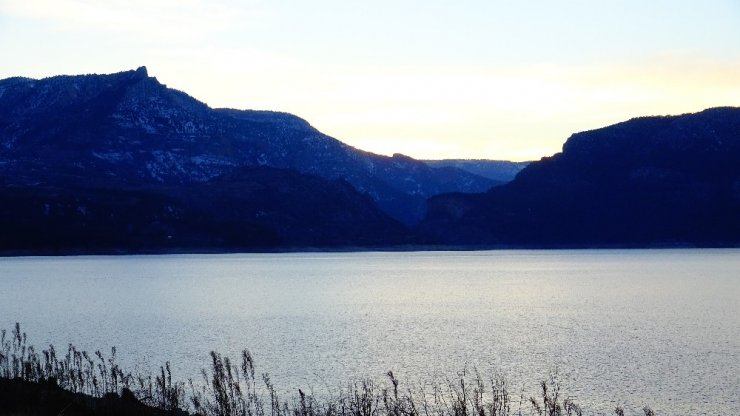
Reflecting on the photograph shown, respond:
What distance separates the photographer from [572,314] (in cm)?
10688

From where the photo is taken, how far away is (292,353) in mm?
69688

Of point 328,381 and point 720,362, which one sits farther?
point 720,362

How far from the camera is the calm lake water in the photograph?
57469 mm

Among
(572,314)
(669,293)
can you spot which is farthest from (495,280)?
(572,314)

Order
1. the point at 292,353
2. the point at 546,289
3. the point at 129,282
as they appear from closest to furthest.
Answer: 1. the point at 292,353
2. the point at 546,289
3. the point at 129,282

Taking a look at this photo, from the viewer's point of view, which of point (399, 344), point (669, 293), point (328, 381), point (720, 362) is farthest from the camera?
point (669, 293)

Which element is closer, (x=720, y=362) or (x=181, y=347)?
(x=720, y=362)

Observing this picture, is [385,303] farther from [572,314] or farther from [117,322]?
[117,322]

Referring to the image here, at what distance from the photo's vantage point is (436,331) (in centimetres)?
8681

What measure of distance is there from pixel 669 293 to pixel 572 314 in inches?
1622

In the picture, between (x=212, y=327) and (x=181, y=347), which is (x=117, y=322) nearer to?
(x=212, y=327)

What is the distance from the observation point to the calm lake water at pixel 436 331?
5747 cm

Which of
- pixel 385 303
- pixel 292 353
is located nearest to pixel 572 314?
pixel 385 303

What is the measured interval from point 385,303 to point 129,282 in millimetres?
75598
